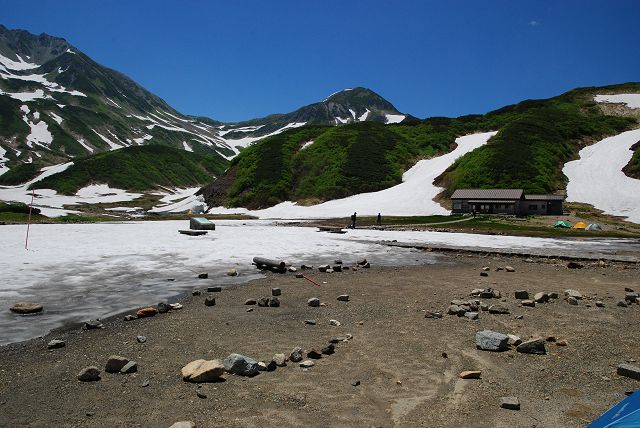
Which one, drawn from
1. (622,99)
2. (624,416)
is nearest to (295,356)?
(624,416)

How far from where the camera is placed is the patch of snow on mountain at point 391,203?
89812 millimetres

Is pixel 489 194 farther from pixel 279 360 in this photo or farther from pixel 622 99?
pixel 622 99

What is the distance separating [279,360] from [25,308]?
854 centimetres

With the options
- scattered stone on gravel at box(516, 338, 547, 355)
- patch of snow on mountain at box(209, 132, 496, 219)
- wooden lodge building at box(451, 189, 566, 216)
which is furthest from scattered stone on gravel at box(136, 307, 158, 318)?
wooden lodge building at box(451, 189, 566, 216)

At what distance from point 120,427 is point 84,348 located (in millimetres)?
4090

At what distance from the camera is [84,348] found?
9.38 meters

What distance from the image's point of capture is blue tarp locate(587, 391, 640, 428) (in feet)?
13.9

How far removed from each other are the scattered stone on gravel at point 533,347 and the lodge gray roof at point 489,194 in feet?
258

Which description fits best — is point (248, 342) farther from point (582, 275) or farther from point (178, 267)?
point (582, 275)

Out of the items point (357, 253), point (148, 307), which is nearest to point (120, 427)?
point (148, 307)

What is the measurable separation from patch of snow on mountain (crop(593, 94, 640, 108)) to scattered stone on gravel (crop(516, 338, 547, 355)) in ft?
581

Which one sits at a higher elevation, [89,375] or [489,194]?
[489,194]

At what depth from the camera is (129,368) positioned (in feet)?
26.3

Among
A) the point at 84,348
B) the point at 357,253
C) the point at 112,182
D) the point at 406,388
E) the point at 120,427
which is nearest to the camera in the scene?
the point at 120,427
